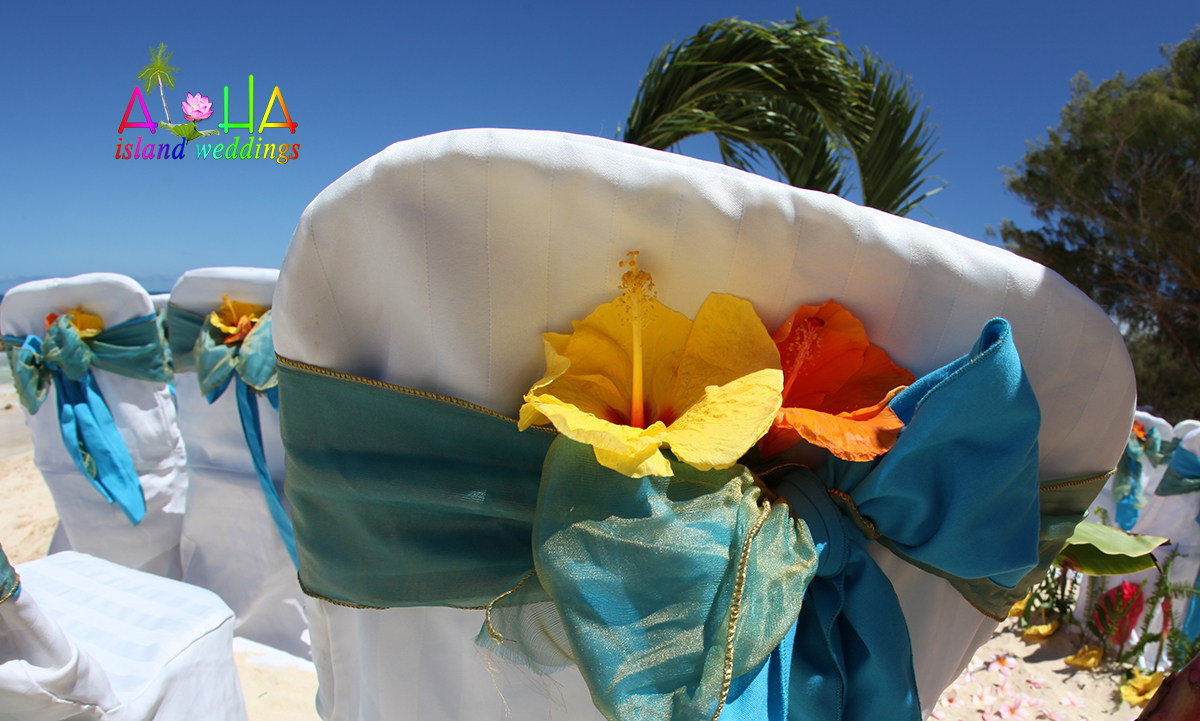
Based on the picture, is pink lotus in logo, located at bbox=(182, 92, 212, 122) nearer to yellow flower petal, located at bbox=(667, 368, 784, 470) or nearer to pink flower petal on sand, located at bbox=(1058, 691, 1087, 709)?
yellow flower petal, located at bbox=(667, 368, 784, 470)

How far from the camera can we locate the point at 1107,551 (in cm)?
120

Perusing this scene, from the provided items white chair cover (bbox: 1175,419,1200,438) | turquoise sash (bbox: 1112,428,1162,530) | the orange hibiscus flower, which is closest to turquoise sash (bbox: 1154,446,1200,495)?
turquoise sash (bbox: 1112,428,1162,530)

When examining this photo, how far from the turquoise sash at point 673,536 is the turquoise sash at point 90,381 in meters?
2.78

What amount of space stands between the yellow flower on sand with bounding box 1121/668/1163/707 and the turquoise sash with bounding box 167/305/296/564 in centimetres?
349

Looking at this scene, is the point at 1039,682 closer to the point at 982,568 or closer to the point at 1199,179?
the point at 982,568

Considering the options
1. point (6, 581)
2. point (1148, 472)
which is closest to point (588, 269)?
point (6, 581)

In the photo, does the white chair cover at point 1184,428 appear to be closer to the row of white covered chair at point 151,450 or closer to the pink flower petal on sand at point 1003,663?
the pink flower petal on sand at point 1003,663

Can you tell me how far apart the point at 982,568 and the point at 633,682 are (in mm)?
366

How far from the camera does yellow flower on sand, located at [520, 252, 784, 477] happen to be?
0.54m

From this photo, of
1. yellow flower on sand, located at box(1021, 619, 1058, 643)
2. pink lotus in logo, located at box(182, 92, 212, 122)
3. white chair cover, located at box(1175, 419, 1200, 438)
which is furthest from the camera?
white chair cover, located at box(1175, 419, 1200, 438)

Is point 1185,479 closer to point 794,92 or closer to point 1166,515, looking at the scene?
point 1166,515

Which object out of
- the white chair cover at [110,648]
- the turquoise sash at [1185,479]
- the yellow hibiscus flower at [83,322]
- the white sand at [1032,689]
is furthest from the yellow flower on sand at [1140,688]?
the yellow hibiscus flower at [83,322]

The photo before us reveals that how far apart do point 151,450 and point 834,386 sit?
347cm

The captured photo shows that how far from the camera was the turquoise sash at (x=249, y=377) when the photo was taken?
2.51m
